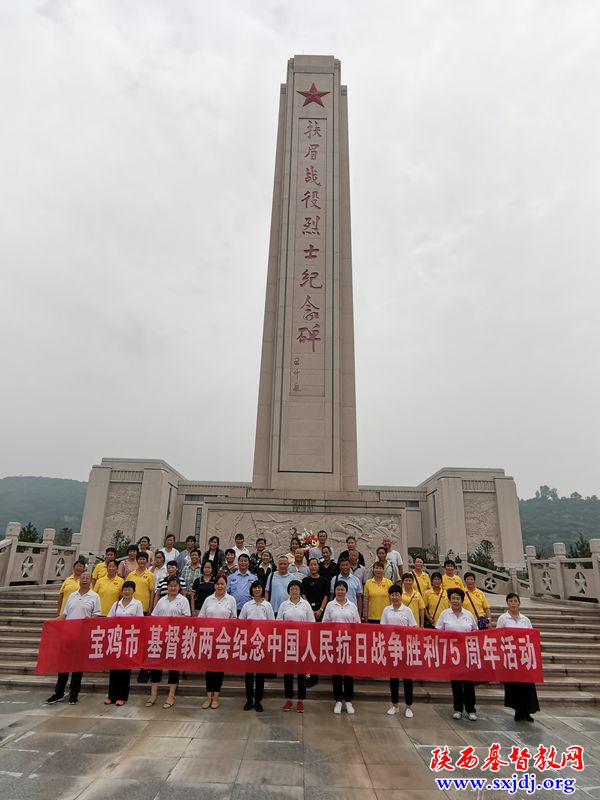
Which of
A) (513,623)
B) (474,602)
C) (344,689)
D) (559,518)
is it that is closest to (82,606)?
(344,689)

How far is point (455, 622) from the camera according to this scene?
14.9 feet

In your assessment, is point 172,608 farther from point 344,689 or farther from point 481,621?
point 481,621

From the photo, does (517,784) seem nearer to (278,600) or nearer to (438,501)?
(278,600)

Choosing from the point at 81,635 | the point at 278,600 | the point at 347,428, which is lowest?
the point at 81,635

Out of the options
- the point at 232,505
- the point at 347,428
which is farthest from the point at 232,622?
the point at 347,428

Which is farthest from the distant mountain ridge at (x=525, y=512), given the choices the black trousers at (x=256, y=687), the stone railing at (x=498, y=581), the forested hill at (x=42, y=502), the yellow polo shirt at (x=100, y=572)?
the black trousers at (x=256, y=687)

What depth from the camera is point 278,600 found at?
195 inches

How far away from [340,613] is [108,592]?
236 cm

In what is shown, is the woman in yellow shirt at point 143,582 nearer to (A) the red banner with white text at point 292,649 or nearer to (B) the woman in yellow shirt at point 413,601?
(A) the red banner with white text at point 292,649

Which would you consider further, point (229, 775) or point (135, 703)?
point (135, 703)

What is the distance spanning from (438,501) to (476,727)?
88.1 feet

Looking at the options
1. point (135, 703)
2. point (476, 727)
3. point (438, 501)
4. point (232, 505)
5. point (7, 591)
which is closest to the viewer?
point (476, 727)

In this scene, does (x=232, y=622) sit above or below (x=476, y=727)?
above

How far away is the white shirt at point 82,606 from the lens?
4633 mm
